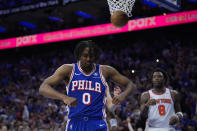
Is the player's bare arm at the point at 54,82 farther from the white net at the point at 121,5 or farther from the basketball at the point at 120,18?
the white net at the point at 121,5

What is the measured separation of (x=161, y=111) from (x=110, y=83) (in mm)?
6677

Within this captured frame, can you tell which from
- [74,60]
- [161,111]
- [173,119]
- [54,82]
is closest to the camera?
[54,82]

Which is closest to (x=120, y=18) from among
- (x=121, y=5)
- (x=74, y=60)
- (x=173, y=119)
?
(x=121, y=5)

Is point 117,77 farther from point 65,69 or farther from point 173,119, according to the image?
point 173,119

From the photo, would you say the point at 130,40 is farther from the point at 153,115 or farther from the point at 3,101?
the point at 153,115

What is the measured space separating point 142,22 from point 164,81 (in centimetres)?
752

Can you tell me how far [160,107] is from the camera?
16.4 ft

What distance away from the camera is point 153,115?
4961mm

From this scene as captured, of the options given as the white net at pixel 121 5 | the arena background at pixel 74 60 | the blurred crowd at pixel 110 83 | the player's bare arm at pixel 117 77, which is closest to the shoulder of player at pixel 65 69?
the player's bare arm at pixel 117 77

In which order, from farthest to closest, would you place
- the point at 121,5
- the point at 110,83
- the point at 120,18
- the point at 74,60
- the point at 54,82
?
the point at 74,60 < the point at 110,83 < the point at 121,5 < the point at 120,18 < the point at 54,82

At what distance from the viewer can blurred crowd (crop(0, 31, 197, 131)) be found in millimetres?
9719

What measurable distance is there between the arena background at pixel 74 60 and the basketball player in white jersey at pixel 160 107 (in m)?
3.39

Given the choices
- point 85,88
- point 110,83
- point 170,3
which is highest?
point 170,3

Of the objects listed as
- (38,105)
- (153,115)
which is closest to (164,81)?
(153,115)
